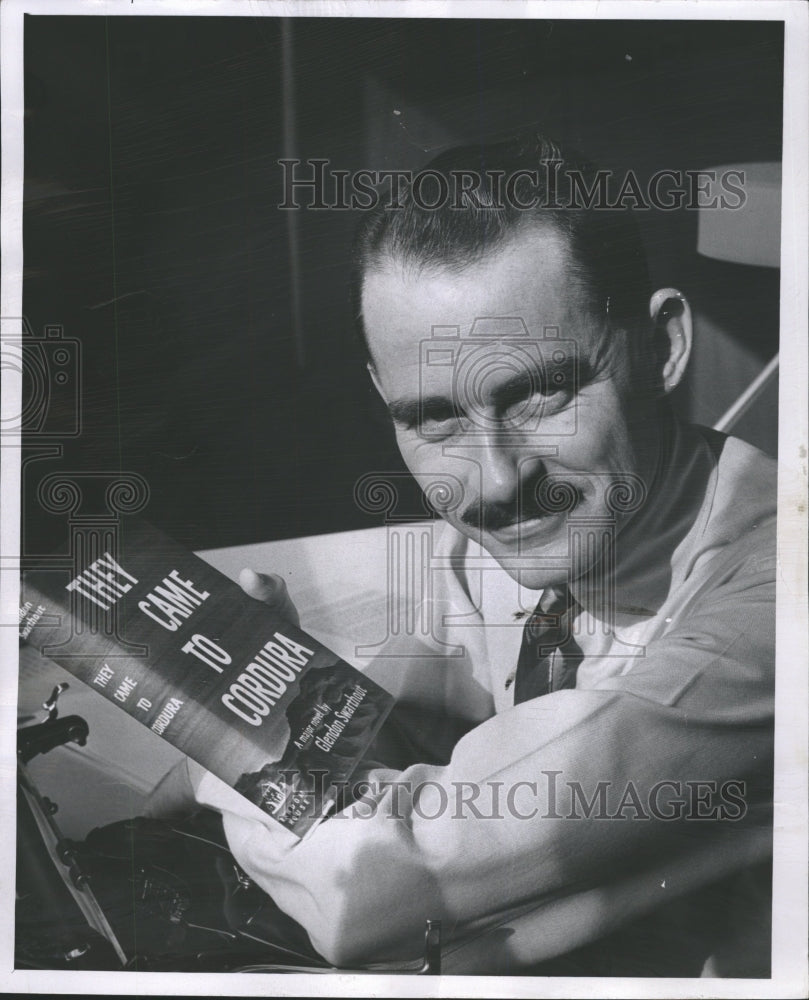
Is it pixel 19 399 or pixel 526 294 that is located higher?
pixel 526 294

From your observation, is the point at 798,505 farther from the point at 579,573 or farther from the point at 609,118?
the point at 609,118

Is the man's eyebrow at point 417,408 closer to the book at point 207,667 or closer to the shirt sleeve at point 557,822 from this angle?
the book at point 207,667

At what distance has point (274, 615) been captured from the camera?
1.37 m

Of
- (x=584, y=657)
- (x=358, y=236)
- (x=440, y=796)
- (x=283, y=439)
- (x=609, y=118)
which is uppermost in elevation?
(x=609, y=118)

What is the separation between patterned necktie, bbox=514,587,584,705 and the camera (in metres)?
1.35

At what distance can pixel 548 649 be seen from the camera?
1.36 m

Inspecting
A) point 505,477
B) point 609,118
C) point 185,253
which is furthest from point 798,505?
point 185,253

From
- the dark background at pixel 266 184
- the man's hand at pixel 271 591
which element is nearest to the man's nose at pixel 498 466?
the dark background at pixel 266 184

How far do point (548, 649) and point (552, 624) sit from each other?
1.6 inches

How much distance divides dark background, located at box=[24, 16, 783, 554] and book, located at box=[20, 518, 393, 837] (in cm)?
10

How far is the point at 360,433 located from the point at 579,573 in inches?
16.8

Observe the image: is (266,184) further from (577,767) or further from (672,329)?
(577,767)

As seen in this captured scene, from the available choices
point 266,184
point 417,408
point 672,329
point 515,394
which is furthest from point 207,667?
point 672,329

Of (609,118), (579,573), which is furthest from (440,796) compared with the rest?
(609,118)
